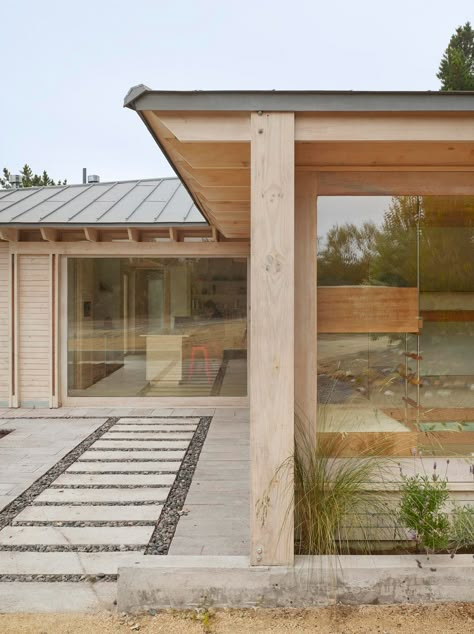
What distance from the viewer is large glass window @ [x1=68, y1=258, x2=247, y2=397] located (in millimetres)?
7996

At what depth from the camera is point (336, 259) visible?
10.9 feet

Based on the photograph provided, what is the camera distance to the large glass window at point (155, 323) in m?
8.00

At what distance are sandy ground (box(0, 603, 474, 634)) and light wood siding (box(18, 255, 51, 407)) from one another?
538 centimetres

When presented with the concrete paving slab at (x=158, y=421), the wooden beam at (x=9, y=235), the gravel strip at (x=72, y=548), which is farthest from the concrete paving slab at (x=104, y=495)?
the wooden beam at (x=9, y=235)

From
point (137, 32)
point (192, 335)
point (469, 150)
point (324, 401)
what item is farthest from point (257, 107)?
point (137, 32)

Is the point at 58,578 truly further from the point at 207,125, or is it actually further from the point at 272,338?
the point at 207,125

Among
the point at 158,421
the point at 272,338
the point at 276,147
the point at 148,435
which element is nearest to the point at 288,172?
the point at 276,147

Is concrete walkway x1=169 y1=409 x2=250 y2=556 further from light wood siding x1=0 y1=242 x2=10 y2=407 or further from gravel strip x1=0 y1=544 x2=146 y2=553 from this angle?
light wood siding x1=0 y1=242 x2=10 y2=407

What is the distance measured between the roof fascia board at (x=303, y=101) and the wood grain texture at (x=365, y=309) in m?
1.04

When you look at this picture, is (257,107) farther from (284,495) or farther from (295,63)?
(295,63)

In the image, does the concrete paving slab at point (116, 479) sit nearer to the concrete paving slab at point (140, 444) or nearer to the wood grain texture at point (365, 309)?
the concrete paving slab at point (140, 444)

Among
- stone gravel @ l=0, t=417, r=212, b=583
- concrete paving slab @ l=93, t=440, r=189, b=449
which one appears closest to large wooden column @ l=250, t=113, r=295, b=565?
stone gravel @ l=0, t=417, r=212, b=583

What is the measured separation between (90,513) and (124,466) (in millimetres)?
1137

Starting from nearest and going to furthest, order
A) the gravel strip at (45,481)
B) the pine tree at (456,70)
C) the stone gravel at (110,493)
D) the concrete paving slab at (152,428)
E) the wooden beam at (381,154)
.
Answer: the wooden beam at (381,154)
the stone gravel at (110,493)
the gravel strip at (45,481)
the concrete paving slab at (152,428)
the pine tree at (456,70)
